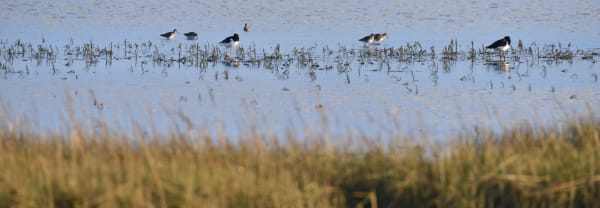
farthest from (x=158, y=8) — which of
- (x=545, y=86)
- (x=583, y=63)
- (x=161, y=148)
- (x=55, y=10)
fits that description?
(x=161, y=148)

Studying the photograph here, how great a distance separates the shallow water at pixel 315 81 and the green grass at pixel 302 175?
68cm

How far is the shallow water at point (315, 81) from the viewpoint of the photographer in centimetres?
1230

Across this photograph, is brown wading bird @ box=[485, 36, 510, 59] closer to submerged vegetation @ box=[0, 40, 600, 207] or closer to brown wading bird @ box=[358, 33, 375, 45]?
brown wading bird @ box=[358, 33, 375, 45]

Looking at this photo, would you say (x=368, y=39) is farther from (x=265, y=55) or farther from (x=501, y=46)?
(x=265, y=55)

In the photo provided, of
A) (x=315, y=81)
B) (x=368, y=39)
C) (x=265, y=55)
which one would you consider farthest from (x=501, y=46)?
(x=315, y=81)

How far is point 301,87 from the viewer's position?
1572cm

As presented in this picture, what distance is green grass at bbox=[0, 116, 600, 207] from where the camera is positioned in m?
7.33

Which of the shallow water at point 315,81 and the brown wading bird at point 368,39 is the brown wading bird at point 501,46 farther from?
the brown wading bird at point 368,39

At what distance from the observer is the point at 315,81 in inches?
649

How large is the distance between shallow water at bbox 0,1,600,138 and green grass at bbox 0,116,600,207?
0.68 meters

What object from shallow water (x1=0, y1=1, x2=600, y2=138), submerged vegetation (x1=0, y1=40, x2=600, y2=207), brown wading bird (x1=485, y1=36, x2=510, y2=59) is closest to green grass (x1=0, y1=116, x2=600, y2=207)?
submerged vegetation (x1=0, y1=40, x2=600, y2=207)

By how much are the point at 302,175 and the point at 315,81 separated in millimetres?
8387

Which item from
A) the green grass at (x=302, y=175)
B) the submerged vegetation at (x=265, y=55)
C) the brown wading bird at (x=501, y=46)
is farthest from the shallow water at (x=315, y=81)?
the green grass at (x=302, y=175)

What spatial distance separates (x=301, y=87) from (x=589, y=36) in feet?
36.7
